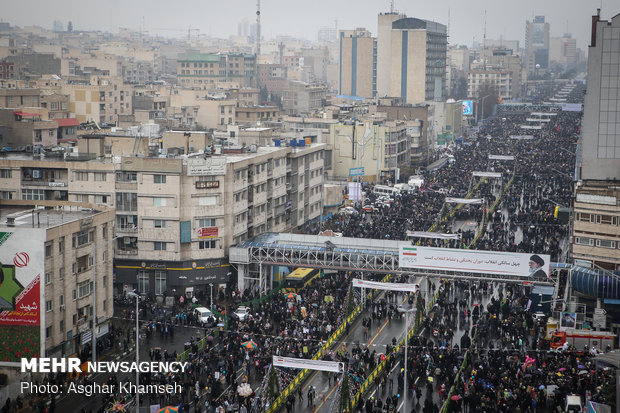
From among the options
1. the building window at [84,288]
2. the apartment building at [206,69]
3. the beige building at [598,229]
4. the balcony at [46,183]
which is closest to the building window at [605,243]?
the beige building at [598,229]

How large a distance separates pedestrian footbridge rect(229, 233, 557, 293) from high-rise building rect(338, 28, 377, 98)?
134 metres

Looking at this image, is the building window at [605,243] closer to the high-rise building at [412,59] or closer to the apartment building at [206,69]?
the high-rise building at [412,59]

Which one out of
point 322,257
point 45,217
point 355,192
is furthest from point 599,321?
point 355,192

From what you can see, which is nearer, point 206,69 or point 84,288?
point 84,288

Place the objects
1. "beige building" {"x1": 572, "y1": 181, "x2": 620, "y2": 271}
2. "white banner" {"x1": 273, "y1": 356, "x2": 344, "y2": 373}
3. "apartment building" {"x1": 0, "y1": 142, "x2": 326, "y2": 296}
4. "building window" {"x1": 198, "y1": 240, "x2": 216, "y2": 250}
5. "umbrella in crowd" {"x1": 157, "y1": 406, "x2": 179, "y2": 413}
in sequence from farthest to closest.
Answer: "building window" {"x1": 198, "y1": 240, "x2": 216, "y2": 250} → "apartment building" {"x1": 0, "y1": 142, "x2": 326, "y2": 296} → "beige building" {"x1": 572, "y1": 181, "x2": 620, "y2": 271} → "white banner" {"x1": 273, "y1": 356, "x2": 344, "y2": 373} → "umbrella in crowd" {"x1": 157, "y1": 406, "x2": 179, "y2": 413}

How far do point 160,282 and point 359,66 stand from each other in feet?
465

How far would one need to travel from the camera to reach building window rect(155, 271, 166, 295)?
4794cm

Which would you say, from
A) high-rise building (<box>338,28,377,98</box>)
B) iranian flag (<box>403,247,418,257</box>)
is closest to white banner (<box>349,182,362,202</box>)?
iranian flag (<box>403,247,418,257</box>)

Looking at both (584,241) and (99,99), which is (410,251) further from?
(99,99)

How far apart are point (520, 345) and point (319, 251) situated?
A: 12.0 m

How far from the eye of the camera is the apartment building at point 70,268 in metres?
35.4

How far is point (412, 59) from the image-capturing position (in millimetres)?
159875

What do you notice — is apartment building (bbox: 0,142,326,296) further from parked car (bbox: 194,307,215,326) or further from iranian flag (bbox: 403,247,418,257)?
iranian flag (bbox: 403,247,418,257)

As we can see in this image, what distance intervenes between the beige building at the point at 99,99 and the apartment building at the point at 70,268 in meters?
56.8
